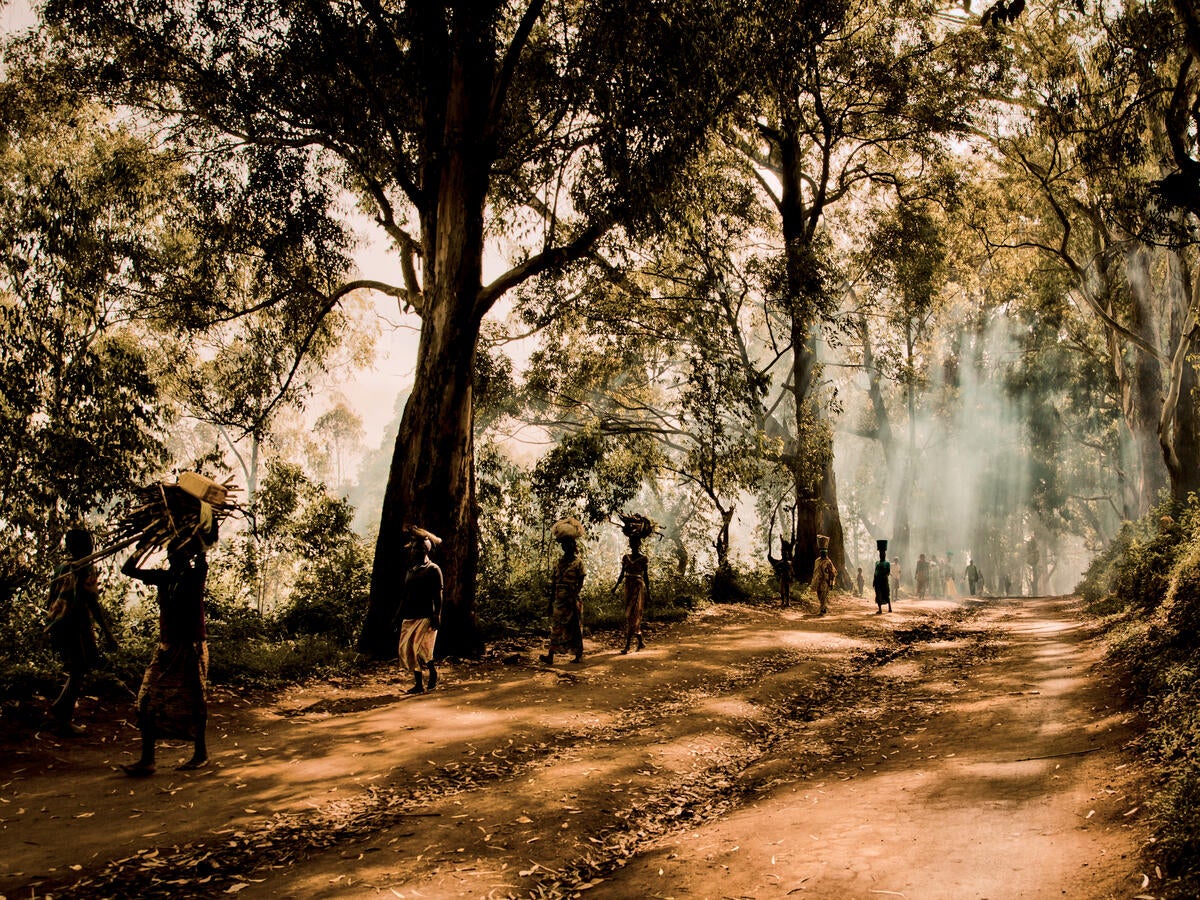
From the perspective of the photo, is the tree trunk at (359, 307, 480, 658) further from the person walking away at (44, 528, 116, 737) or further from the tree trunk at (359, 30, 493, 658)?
the person walking away at (44, 528, 116, 737)

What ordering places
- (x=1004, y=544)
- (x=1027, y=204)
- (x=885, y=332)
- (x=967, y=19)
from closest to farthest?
(x=967, y=19), (x=1027, y=204), (x=885, y=332), (x=1004, y=544)

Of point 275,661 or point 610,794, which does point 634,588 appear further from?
point 610,794

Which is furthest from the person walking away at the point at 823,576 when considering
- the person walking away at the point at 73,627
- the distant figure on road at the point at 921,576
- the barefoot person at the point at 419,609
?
the distant figure on road at the point at 921,576

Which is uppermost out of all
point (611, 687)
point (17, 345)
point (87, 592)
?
point (17, 345)

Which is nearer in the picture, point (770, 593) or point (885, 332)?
point (770, 593)

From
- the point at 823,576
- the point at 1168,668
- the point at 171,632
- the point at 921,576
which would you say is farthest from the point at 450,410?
the point at 921,576

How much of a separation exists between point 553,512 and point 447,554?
6.68 m

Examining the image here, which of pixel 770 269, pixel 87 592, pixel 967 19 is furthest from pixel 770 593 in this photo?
pixel 87 592

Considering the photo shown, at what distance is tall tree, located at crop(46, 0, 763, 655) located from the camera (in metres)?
11.5

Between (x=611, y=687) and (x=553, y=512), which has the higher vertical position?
(x=553, y=512)

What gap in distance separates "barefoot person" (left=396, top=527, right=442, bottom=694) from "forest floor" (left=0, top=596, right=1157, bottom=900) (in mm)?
511

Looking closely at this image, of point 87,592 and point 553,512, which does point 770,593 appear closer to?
point 553,512

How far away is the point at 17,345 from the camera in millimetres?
11000

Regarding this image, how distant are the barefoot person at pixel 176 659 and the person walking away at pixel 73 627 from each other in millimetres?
1624
